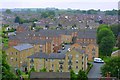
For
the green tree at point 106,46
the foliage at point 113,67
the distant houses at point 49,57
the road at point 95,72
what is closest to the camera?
Answer: the foliage at point 113,67

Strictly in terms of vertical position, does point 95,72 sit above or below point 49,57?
below

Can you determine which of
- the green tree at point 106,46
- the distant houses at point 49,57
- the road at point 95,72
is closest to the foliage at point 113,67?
the road at point 95,72

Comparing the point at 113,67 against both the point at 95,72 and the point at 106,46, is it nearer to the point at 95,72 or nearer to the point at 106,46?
the point at 95,72

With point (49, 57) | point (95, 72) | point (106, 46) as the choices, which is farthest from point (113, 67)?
point (106, 46)

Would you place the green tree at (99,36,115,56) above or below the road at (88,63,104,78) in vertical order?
above

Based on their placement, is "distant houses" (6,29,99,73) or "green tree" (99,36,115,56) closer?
"distant houses" (6,29,99,73)

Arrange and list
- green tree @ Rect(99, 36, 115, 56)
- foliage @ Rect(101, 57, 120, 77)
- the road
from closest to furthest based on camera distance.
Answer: foliage @ Rect(101, 57, 120, 77) → the road → green tree @ Rect(99, 36, 115, 56)

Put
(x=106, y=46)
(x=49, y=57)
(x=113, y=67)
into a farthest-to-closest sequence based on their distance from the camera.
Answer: (x=106, y=46) < (x=49, y=57) < (x=113, y=67)

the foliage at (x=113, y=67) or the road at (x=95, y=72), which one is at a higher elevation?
the foliage at (x=113, y=67)

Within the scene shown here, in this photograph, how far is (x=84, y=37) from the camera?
14117 millimetres

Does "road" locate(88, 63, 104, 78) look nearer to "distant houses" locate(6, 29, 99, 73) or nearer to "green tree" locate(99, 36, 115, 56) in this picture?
"distant houses" locate(6, 29, 99, 73)

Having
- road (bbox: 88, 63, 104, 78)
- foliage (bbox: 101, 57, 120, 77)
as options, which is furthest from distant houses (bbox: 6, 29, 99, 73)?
foliage (bbox: 101, 57, 120, 77)

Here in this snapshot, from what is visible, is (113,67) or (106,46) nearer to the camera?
(113,67)

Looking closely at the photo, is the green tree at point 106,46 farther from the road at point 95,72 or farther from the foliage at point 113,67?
the foliage at point 113,67
